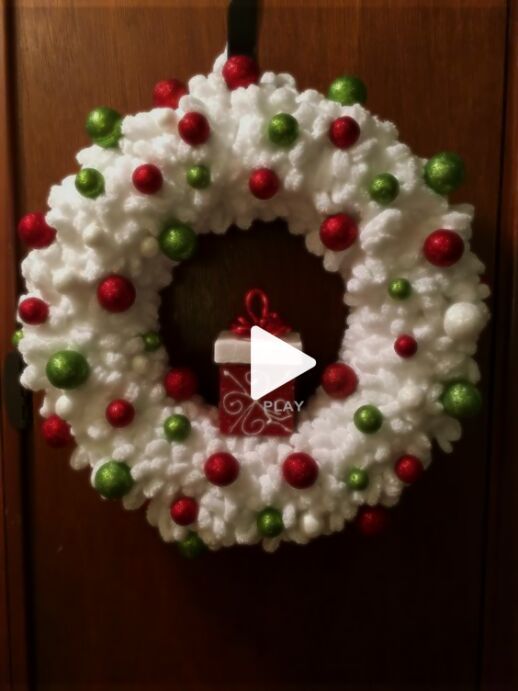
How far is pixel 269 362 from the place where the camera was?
0.72 m

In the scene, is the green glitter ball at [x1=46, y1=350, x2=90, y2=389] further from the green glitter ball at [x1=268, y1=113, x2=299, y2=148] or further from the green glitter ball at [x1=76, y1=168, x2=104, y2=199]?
the green glitter ball at [x1=268, y1=113, x2=299, y2=148]

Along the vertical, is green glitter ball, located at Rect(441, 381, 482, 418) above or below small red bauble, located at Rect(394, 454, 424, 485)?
above

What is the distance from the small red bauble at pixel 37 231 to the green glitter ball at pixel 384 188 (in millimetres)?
347

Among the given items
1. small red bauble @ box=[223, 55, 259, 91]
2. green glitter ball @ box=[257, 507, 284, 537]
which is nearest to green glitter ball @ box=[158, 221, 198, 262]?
small red bauble @ box=[223, 55, 259, 91]

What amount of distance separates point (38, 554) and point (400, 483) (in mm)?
510

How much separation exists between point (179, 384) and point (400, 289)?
26 cm

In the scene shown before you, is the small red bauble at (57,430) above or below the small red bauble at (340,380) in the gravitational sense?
below

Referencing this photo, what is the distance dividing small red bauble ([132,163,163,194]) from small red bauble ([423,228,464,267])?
29 centimetres

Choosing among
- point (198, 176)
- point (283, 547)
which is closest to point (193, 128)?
point (198, 176)

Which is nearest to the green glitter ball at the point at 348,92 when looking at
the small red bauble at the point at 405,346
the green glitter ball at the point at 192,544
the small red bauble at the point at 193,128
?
the small red bauble at the point at 193,128

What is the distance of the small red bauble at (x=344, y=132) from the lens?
0.66 metres

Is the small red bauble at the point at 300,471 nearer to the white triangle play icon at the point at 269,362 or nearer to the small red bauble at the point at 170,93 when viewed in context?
the white triangle play icon at the point at 269,362

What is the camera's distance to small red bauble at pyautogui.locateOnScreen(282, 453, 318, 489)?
673 millimetres

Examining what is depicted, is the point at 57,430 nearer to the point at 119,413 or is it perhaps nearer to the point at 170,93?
the point at 119,413
